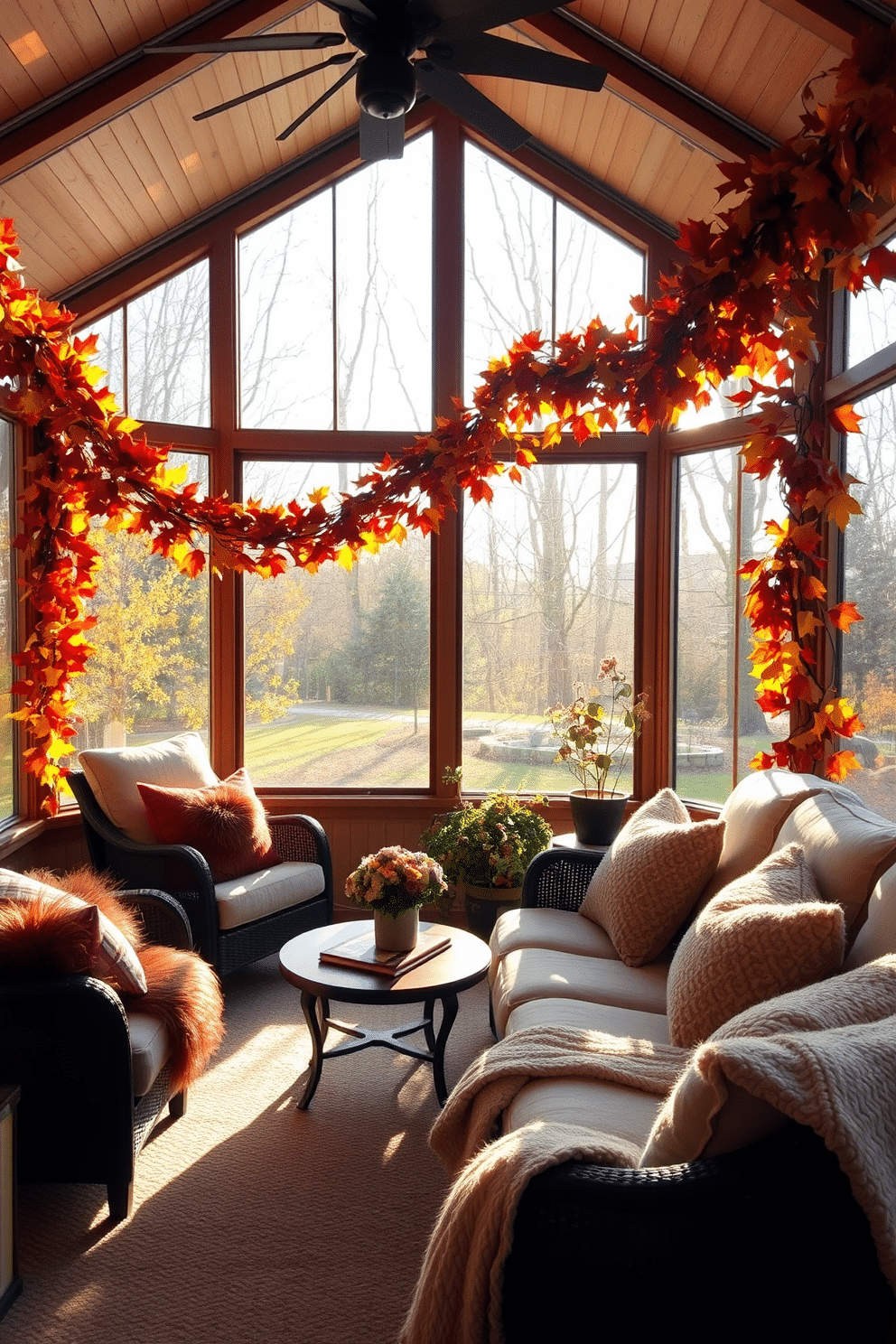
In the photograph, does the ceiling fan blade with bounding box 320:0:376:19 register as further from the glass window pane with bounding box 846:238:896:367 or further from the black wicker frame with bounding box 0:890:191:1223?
the black wicker frame with bounding box 0:890:191:1223

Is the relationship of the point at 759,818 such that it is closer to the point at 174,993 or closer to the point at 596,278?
the point at 174,993

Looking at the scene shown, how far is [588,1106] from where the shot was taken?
6.48 ft

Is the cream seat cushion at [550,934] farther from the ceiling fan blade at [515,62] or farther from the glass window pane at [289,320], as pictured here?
the glass window pane at [289,320]

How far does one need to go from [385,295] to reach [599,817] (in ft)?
9.38

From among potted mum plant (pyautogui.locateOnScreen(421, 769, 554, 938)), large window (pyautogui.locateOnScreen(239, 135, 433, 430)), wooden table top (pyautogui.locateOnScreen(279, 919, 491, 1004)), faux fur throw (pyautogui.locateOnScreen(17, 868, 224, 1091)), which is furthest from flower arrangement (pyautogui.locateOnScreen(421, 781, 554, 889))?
large window (pyautogui.locateOnScreen(239, 135, 433, 430))

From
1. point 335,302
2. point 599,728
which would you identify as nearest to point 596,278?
point 335,302

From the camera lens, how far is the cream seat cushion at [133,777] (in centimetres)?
414

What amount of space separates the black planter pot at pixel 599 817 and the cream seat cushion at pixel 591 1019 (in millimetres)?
1787

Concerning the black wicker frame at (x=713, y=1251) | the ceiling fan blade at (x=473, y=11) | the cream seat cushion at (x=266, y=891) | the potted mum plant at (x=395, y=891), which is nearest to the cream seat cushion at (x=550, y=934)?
the potted mum plant at (x=395, y=891)

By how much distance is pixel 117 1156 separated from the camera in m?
2.48

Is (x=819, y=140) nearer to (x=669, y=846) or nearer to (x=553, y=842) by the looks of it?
(x=669, y=846)

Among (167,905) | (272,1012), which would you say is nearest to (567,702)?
(272,1012)

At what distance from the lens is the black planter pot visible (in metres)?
4.49

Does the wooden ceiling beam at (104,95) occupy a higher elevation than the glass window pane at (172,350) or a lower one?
higher
